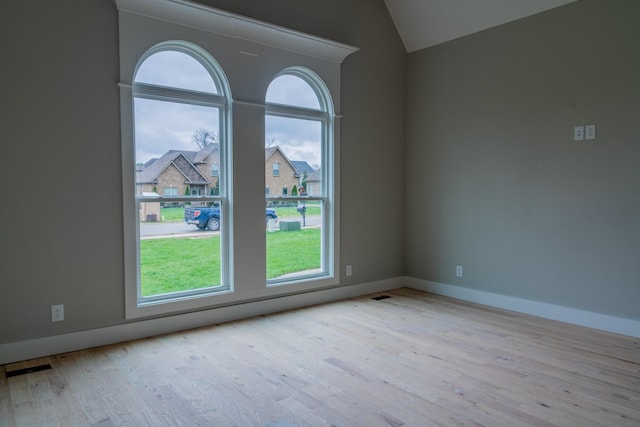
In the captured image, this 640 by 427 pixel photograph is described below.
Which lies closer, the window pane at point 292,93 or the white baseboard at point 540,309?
the white baseboard at point 540,309

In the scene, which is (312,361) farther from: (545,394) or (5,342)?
(5,342)

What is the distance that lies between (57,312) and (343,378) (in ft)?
6.85

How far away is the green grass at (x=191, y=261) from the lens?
3445 mm

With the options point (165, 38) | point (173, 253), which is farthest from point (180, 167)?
point (165, 38)

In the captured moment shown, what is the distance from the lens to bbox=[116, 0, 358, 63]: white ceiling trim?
3217 mm

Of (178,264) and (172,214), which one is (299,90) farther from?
(178,264)

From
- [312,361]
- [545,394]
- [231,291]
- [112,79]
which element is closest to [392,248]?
[231,291]

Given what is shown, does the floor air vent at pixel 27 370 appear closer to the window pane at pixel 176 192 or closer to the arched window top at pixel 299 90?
the window pane at pixel 176 192

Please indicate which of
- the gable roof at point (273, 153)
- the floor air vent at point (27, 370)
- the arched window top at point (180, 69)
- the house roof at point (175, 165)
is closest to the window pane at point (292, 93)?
the gable roof at point (273, 153)

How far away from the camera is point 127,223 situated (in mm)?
3229

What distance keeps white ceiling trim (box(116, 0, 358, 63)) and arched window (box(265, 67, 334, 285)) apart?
0.25 m

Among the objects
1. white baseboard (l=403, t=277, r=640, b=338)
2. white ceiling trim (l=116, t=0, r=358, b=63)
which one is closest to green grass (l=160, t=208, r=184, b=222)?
white ceiling trim (l=116, t=0, r=358, b=63)

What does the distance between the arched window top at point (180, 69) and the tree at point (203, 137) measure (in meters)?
0.35

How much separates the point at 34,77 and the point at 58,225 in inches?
40.4
